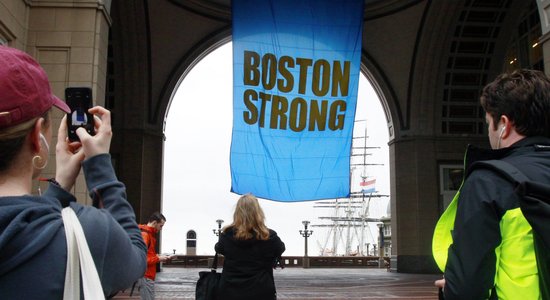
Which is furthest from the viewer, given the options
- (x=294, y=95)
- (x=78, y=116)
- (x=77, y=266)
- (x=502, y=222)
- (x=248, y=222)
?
(x=294, y=95)

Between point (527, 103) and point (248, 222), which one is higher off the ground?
point (527, 103)

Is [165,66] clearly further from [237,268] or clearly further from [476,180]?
[476,180]

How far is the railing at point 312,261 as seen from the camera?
31609 mm

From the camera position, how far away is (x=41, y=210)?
1268mm

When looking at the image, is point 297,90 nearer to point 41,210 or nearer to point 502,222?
point 502,222

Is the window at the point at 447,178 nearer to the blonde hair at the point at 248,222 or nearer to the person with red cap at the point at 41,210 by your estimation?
the blonde hair at the point at 248,222

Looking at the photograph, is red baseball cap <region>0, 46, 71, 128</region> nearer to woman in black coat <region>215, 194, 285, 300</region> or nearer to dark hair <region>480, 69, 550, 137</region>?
dark hair <region>480, 69, 550, 137</region>

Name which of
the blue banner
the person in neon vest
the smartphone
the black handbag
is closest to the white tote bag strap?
the smartphone

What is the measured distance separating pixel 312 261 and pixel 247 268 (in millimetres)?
29559

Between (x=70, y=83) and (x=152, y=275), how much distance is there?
15.6 ft

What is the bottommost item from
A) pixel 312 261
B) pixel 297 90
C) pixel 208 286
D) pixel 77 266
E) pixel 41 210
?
pixel 312 261

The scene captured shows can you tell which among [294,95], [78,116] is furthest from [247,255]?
[294,95]

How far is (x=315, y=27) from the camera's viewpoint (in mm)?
13609

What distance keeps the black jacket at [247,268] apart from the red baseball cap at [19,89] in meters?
3.48
